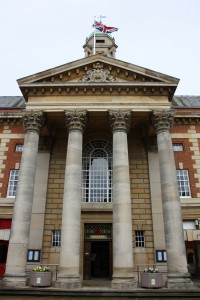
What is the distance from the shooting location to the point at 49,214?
21.5 metres

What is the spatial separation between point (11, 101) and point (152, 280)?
2383 centimetres

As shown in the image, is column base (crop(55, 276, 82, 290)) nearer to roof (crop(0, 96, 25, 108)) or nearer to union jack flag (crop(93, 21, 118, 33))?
roof (crop(0, 96, 25, 108))

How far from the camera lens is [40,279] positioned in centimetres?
1530

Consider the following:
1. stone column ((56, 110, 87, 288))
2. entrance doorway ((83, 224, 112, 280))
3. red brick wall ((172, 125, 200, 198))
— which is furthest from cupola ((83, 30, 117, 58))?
entrance doorway ((83, 224, 112, 280))

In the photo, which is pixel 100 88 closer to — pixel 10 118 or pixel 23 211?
pixel 10 118

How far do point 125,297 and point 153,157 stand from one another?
12.1 meters

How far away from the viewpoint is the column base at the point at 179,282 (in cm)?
1495

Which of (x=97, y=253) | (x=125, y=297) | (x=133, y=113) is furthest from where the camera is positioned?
(x=97, y=253)

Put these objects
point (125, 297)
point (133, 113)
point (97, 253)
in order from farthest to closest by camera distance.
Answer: point (97, 253), point (133, 113), point (125, 297)

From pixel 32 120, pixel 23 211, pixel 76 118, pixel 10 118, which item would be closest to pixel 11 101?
pixel 10 118

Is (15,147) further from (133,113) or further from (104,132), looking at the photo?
(133,113)

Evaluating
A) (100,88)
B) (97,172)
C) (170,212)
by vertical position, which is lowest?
(170,212)

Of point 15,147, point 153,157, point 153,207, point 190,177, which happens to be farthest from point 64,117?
point 190,177

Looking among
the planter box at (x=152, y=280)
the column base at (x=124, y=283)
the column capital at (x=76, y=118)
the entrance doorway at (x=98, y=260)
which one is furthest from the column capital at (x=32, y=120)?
the planter box at (x=152, y=280)
